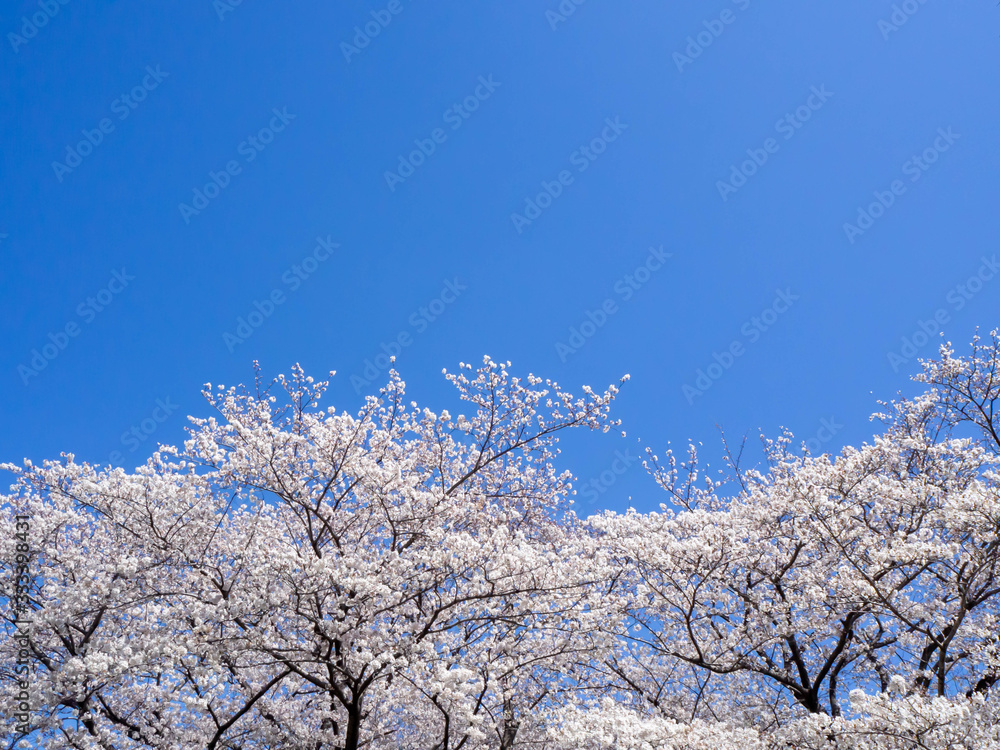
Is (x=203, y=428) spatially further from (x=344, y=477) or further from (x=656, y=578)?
(x=656, y=578)

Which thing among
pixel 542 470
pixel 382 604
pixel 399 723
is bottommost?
pixel 399 723

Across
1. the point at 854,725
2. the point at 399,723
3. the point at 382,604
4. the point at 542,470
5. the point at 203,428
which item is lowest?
the point at 854,725

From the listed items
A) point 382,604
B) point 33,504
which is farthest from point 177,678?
point 33,504

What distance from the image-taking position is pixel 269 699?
1202 cm

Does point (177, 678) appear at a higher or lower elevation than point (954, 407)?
lower

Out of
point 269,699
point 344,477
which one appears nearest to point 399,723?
point 269,699

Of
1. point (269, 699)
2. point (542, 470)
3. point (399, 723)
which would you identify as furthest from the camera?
point (542, 470)

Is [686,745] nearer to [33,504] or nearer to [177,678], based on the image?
[177,678]

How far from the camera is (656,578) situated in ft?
36.6

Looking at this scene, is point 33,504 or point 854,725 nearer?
point 854,725

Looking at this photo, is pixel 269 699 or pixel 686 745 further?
pixel 269 699

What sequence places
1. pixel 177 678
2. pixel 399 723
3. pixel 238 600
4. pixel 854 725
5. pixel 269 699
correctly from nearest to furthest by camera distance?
pixel 854 725 < pixel 238 600 < pixel 177 678 < pixel 269 699 < pixel 399 723

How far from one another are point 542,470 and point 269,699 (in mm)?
8340

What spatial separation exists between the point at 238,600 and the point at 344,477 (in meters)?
2.68
